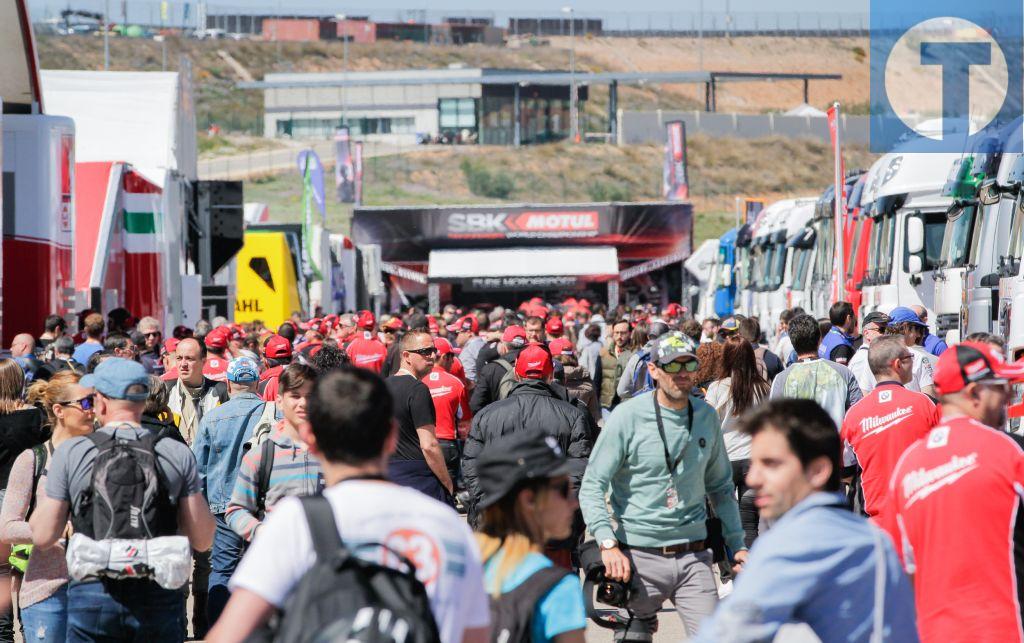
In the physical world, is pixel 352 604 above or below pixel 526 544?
above

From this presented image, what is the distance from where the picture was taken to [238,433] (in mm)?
7883

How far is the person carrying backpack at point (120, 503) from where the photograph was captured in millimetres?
5387

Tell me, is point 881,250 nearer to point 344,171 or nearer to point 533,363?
point 533,363

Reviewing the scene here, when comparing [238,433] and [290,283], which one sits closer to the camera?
[238,433]

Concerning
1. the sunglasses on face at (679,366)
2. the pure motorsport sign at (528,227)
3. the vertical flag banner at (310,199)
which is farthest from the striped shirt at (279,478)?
the pure motorsport sign at (528,227)

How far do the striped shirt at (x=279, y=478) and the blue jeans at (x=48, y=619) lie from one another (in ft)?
2.49

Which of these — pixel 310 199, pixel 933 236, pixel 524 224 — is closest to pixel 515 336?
pixel 933 236

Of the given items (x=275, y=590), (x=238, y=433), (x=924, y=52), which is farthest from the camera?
(x=924, y=52)

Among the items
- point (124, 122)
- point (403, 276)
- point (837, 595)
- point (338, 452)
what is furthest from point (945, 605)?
point (403, 276)

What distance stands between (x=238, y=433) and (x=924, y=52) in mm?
17375

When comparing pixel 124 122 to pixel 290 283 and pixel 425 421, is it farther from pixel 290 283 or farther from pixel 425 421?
pixel 425 421

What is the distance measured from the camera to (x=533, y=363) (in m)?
8.48

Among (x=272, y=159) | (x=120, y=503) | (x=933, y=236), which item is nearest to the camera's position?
(x=120, y=503)

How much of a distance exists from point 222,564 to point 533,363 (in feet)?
6.78
